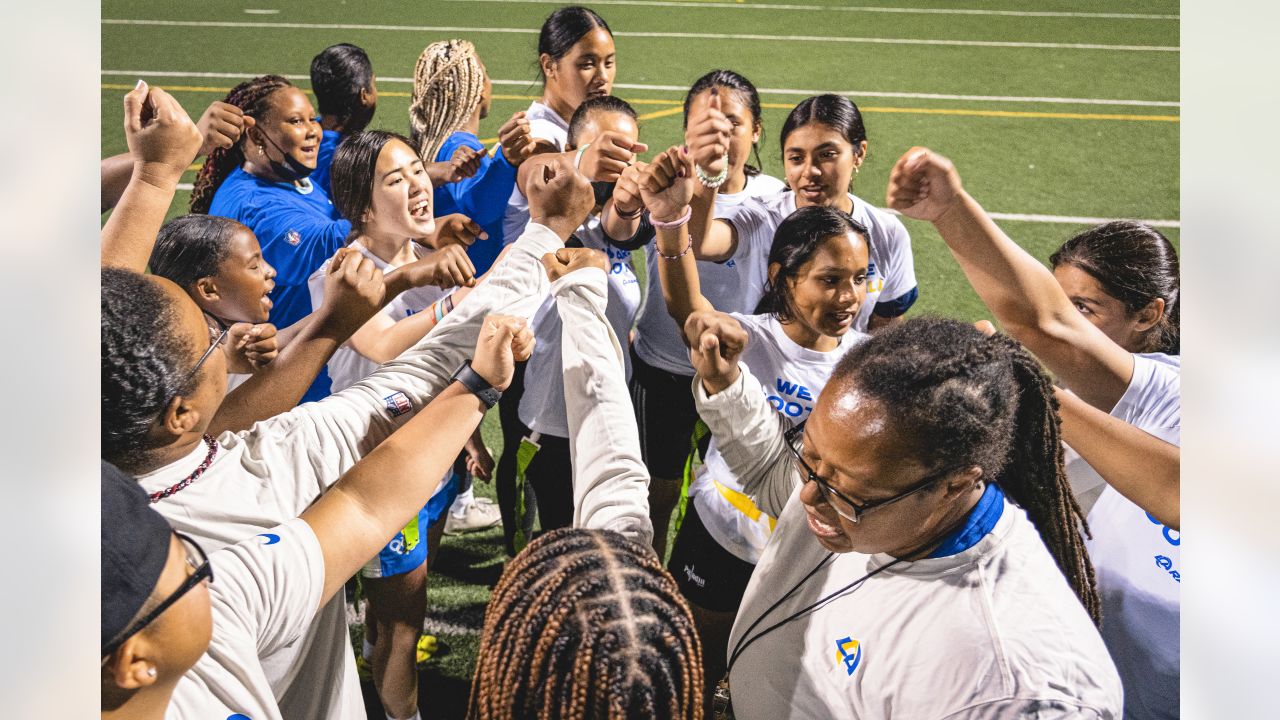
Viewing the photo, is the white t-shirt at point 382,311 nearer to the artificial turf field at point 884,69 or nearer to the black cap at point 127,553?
the black cap at point 127,553

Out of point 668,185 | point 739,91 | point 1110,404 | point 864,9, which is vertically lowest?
point 1110,404

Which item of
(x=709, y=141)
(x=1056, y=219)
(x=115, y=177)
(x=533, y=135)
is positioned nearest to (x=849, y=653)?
(x=709, y=141)

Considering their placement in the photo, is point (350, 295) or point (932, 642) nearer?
point (932, 642)

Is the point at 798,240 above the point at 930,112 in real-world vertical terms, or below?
below

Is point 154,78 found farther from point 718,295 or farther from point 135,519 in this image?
point 135,519

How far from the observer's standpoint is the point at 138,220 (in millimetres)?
1738

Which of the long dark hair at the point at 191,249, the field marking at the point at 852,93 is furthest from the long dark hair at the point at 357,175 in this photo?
the field marking at the point at 852,93

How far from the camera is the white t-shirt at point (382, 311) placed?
2100mm

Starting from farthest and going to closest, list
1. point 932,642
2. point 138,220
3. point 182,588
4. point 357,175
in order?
point 357,175 < point 138,220 < point 932,642 < point 182,588

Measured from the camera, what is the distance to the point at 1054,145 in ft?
18.8

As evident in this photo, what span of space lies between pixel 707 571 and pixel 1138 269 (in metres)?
1.10

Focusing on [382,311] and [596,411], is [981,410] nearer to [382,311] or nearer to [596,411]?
[596,411]

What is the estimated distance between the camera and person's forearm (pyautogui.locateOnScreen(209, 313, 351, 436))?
1.74 m
